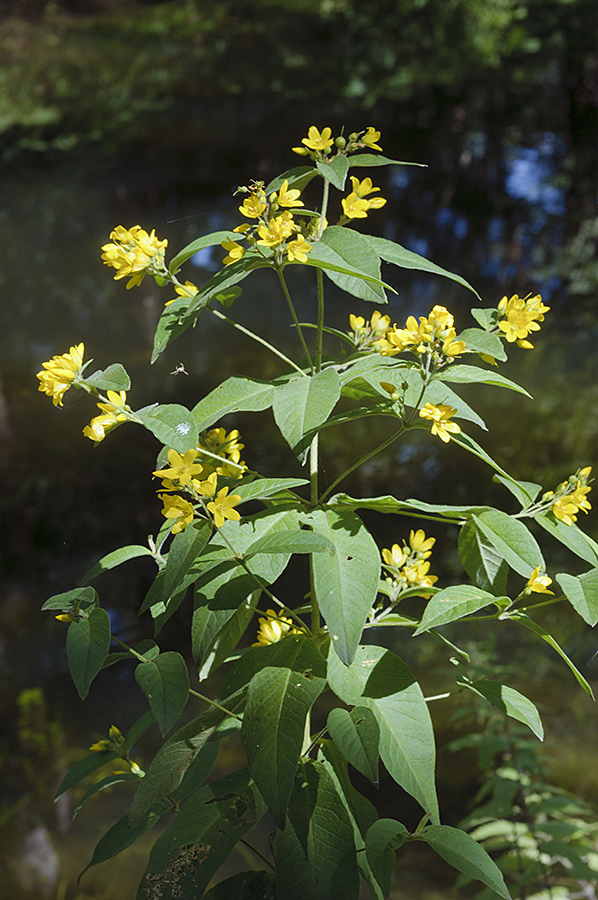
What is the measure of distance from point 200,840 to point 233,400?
0.32m

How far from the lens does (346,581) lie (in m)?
0.40

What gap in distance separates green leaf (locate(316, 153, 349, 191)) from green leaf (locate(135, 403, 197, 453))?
18 centimetres

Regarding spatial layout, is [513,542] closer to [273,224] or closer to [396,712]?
[396,712]

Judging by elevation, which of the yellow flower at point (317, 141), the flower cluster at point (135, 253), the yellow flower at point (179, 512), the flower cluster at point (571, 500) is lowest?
the flower cluster at point (571, 500)

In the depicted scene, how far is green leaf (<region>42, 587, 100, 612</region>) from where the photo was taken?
43cm

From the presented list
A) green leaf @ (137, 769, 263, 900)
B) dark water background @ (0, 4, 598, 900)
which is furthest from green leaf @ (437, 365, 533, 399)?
dark water background @ (0, 4, 598, 900)

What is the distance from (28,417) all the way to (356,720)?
1733 millimetres

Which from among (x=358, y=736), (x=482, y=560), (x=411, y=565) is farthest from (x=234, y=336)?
(x=358, y=736)

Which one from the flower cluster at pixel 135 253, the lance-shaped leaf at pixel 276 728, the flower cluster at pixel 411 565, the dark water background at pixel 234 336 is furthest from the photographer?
the dark water background at pixel 234 336

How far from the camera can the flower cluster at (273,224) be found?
0.41 metres

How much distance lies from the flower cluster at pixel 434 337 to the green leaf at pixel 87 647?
281 mm

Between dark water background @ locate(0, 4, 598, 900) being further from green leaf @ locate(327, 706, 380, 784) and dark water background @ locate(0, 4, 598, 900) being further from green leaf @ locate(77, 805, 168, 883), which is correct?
green leaf @ locate(327, 706, 380, 784)

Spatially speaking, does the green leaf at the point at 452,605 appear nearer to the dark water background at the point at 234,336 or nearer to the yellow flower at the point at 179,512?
the yellow flower at the point at 179,512

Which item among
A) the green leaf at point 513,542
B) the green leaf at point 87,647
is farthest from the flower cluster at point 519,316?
the green leaf at point 87,647
